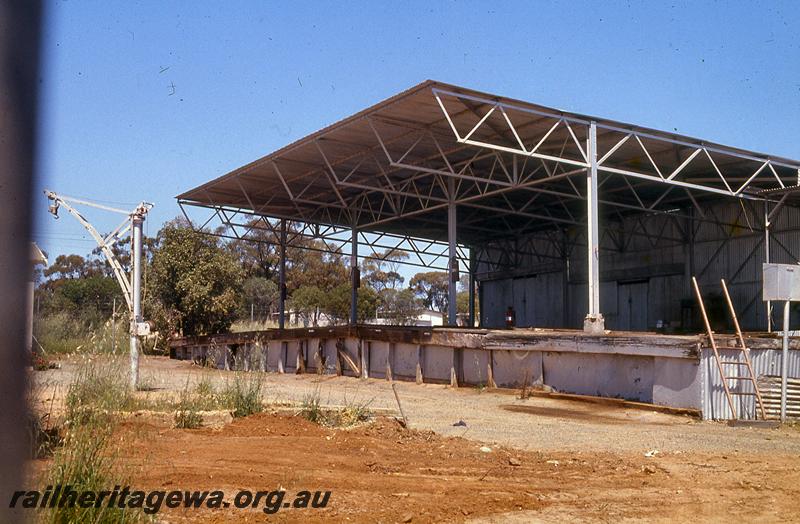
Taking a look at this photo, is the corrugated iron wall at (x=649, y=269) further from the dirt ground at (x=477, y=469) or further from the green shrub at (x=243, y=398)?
the green shrub at (x=243, y=398)

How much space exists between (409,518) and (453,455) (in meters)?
3.03

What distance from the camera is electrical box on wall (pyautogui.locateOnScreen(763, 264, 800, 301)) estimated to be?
47.4 ft

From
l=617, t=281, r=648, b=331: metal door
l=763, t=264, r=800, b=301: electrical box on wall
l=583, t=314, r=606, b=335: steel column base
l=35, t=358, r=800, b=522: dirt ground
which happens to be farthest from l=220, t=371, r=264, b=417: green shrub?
l=617, t=281, r=648, b=331: metal door

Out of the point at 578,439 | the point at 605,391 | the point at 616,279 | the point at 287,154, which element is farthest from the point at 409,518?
the point at 616,279

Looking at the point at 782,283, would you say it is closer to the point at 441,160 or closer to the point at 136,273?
the point at 136,273

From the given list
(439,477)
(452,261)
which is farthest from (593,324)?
(439,477)

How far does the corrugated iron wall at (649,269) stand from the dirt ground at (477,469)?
68.2 feet

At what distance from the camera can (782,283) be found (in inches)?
570

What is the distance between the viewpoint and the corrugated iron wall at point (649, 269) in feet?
104

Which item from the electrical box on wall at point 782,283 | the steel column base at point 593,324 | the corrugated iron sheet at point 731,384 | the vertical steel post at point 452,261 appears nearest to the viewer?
the electrical box on wall at point 782,283

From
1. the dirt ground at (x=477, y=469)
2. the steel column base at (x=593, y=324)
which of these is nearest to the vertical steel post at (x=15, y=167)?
the dirt ground at (x=477, y=469)

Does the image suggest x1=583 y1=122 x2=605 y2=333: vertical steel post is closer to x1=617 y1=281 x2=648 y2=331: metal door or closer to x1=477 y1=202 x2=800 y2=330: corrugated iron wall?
x1=477 y1=202 x2=800 y2=330: corrugated iron wall

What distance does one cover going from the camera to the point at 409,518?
611cm

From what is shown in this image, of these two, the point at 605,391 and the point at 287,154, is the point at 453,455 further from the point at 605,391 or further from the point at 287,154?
the point at 287,154
